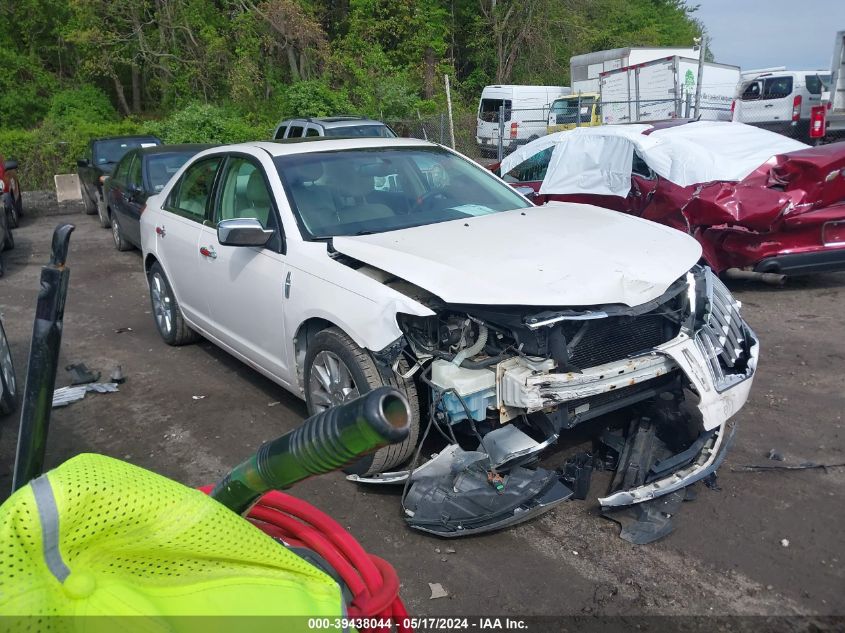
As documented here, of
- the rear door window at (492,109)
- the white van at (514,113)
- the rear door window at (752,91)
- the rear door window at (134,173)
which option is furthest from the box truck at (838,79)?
the rear door window at (134,173)

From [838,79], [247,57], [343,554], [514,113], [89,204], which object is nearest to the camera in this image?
[343,554]

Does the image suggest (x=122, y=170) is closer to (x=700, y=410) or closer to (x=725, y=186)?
(x=725, y=186)

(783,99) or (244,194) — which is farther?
(783,99)

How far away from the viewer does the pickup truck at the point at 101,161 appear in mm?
13773

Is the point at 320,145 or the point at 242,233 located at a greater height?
the point at 320,145

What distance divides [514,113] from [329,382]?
74.0 ft

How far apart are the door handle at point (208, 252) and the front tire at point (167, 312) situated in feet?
3.16

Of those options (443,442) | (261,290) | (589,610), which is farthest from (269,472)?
(261,290)

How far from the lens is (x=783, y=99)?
21.3 m

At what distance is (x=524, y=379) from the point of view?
335 cm

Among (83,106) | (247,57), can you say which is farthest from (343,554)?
(83,106)

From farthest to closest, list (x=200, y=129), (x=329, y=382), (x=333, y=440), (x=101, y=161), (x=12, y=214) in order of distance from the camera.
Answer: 1. (x=200, y=129)
2. (x=101, y=161)
3. (x=12, y=214)
4. (x=329, y=382)
5. (x=333, y=440)

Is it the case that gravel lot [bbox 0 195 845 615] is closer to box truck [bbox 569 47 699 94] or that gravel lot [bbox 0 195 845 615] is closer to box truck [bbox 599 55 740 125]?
box truck [bbox 599 55 740 125]

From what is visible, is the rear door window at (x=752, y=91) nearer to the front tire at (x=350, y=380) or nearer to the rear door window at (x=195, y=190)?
the rear door window at (x=195, y=190)
